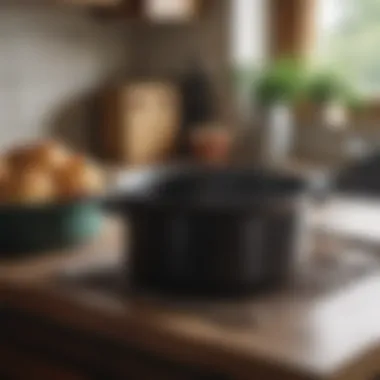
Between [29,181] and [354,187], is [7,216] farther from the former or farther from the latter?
[354,187]

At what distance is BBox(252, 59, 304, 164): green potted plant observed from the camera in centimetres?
219

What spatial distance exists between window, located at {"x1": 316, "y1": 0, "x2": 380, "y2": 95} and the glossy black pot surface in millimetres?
1243

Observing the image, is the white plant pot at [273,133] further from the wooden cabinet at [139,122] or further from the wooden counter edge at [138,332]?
the wooden counter edge at [138,332]

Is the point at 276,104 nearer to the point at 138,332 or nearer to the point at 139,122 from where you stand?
the point at 139,122

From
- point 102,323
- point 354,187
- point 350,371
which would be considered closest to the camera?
point 350,371

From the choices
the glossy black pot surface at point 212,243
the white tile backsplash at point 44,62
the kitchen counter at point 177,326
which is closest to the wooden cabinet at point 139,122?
the white tile backsplash at point 44,62

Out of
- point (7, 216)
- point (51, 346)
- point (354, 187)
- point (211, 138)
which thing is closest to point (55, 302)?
point (51, 346)

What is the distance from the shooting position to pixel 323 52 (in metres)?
2.38

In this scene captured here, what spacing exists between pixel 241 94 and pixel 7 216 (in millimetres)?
1251

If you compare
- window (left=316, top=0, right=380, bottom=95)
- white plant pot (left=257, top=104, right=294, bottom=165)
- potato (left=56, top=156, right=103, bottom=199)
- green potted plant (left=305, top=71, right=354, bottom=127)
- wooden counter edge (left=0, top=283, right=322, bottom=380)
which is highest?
window (left=316, top=0, right=380, bottom=95)

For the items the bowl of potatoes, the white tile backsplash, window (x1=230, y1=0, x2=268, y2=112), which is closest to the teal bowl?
the bowl of potatoes

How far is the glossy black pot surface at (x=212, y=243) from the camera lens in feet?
3.44

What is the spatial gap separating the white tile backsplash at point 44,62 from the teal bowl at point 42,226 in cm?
96

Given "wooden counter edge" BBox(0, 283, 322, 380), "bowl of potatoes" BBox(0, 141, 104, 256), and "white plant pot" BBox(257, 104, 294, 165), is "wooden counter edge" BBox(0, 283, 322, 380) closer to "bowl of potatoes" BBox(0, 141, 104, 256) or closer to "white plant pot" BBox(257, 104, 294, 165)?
"bowl of potatoes" BBox(0, 141, 104, 256)
